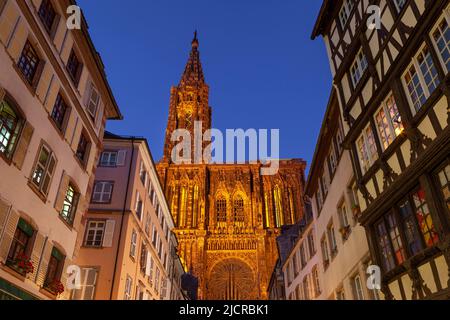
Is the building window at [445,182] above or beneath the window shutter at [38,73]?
beneath

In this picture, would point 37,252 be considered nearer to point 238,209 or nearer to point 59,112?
point 59,112

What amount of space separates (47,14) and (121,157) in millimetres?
11219

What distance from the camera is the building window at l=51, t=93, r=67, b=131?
12.6 metres

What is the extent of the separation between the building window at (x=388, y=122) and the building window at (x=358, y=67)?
181 centimetres

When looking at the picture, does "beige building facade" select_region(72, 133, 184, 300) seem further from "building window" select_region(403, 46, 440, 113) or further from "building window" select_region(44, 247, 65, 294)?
"building window" select_region(403, 46, 440, 113)

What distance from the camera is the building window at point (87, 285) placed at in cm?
1767

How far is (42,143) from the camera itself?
1143cm

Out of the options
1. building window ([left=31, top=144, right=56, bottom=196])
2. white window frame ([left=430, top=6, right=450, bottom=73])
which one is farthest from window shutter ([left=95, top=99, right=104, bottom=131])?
white window frame ([left=430, top=6, right=450, bottom=73])

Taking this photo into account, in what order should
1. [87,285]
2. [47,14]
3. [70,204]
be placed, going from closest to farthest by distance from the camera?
[47,14], [70,204], [87,285]

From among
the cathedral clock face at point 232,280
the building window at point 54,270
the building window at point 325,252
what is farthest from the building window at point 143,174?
the cathedral clock face at point 232,280

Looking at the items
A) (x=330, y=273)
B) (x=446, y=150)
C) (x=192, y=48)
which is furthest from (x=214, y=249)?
(x=192, y=48)

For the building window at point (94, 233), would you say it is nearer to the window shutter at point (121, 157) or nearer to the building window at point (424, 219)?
the window shutter at point (121, 157)

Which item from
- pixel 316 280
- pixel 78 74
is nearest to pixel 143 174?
pixel 78 74
